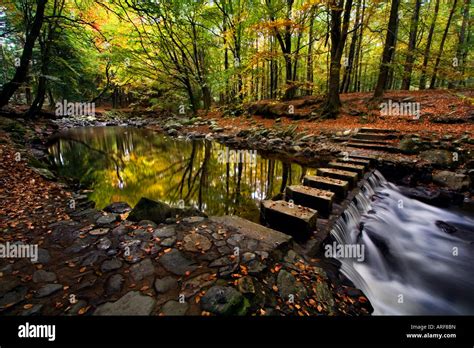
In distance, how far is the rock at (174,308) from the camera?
1922 mm

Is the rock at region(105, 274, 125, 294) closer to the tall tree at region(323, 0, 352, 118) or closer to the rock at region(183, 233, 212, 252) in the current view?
the rock at region(183, 233, 212, 252)

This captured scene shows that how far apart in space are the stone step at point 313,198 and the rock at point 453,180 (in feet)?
13.9

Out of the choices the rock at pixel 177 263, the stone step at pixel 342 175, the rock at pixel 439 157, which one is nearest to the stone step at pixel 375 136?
the rock at pixel 439 157

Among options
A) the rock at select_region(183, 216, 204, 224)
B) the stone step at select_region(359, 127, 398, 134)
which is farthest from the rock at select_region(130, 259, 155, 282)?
the stone step at select_region(359, 127, 398, 134)

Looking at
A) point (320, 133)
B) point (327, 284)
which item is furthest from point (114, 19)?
point (327, 284)

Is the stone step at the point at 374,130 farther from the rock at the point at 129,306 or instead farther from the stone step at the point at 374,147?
the rock at the point at 129,306

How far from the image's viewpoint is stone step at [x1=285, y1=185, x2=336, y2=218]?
13.8 ft

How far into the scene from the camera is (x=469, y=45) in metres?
13.8

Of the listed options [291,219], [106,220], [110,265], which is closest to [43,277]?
[110,265]

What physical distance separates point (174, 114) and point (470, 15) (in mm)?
26243

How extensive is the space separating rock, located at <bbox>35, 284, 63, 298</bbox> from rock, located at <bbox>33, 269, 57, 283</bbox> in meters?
0.09

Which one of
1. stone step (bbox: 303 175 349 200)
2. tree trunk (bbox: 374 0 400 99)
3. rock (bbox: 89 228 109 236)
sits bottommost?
rock (bbox: 89 228 109 236)

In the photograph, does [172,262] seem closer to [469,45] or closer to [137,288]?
[137,288]

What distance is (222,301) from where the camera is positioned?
6.56 ft
